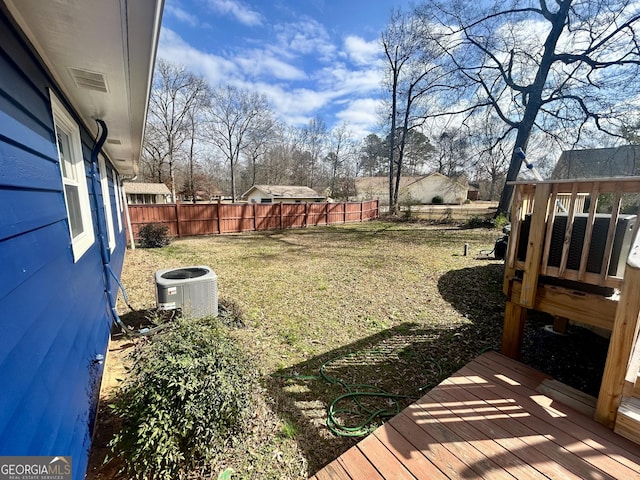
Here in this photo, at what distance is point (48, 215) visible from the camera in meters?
1.66

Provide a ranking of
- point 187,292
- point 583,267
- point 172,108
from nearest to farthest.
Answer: point 583,267, point 187,292, point 172,108

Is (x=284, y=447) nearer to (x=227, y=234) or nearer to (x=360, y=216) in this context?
(x=227, y=234)

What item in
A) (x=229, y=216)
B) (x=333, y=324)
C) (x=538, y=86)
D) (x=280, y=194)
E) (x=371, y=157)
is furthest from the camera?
(x=371, y=157)

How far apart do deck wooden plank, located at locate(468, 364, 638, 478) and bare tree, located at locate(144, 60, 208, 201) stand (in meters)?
29.6

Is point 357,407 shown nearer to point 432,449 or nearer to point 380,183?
point 432,449

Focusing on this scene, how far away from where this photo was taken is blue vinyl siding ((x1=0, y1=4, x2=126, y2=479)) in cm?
106

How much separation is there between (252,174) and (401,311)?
116 feet

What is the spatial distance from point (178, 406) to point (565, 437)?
2.60 metres

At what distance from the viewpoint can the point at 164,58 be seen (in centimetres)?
2203

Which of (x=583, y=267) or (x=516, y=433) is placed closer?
(x=516, y=433)

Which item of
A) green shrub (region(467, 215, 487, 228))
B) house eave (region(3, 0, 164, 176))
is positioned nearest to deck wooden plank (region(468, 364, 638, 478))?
house eave (region(3, 0, 164, 176))

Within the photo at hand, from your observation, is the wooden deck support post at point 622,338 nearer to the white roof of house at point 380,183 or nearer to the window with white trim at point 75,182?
the window with white trim at point 75,182

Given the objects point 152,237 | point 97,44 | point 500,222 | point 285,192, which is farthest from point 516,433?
point 285,192

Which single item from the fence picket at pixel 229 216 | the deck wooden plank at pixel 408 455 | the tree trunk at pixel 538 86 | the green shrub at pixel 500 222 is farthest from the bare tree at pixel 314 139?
the deck wooden plank at pixel 408 455
